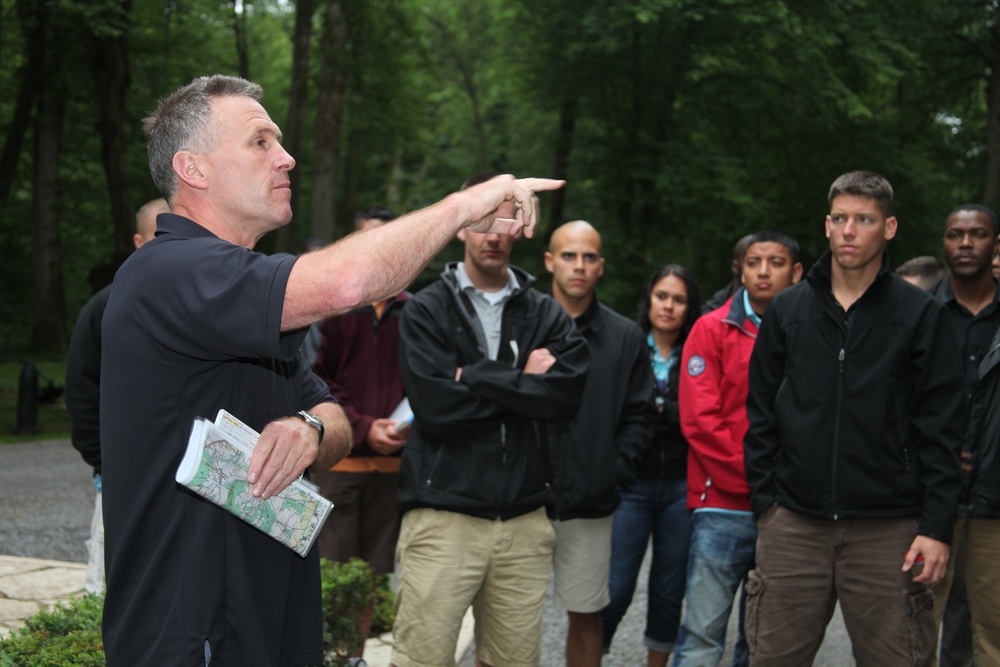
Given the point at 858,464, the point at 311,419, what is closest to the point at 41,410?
the point at 858,464

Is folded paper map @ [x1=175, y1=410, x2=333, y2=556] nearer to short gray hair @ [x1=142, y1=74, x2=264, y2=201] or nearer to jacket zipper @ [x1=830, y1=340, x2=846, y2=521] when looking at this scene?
short gray hair @ [x1=142, y1=74, x2=264, y2=201]

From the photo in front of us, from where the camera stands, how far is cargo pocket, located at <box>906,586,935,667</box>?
434cm

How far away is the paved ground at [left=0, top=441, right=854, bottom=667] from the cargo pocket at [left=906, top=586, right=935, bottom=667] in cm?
196

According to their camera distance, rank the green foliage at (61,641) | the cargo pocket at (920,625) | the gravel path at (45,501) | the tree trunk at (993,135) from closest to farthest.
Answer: the green foliage at (61,641), the cargo pocket at (920,625), the gravel path at (45,501), the tree trunk at (993,135)

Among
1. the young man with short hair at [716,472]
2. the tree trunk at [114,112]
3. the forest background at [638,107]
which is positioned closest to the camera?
the young man with short hair at [716,472]

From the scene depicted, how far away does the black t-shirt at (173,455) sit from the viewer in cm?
243

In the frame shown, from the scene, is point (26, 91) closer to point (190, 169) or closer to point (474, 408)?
point (474, 408)

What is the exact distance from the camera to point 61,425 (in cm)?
1734

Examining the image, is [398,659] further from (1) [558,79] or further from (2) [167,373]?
(1) [558,79]

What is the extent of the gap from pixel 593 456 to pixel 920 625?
5.89 ft

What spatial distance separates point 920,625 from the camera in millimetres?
4383

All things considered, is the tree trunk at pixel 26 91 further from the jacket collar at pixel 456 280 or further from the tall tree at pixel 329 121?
the jacket collar at pixel 456 280

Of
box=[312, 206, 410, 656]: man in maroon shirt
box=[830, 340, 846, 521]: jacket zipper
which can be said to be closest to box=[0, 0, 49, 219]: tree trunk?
box=[312, 206, 410, 656]: man in maroon shirt

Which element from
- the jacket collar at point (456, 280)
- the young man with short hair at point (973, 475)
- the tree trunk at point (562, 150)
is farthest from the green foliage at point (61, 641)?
the tree trunk at point (562, 150)
